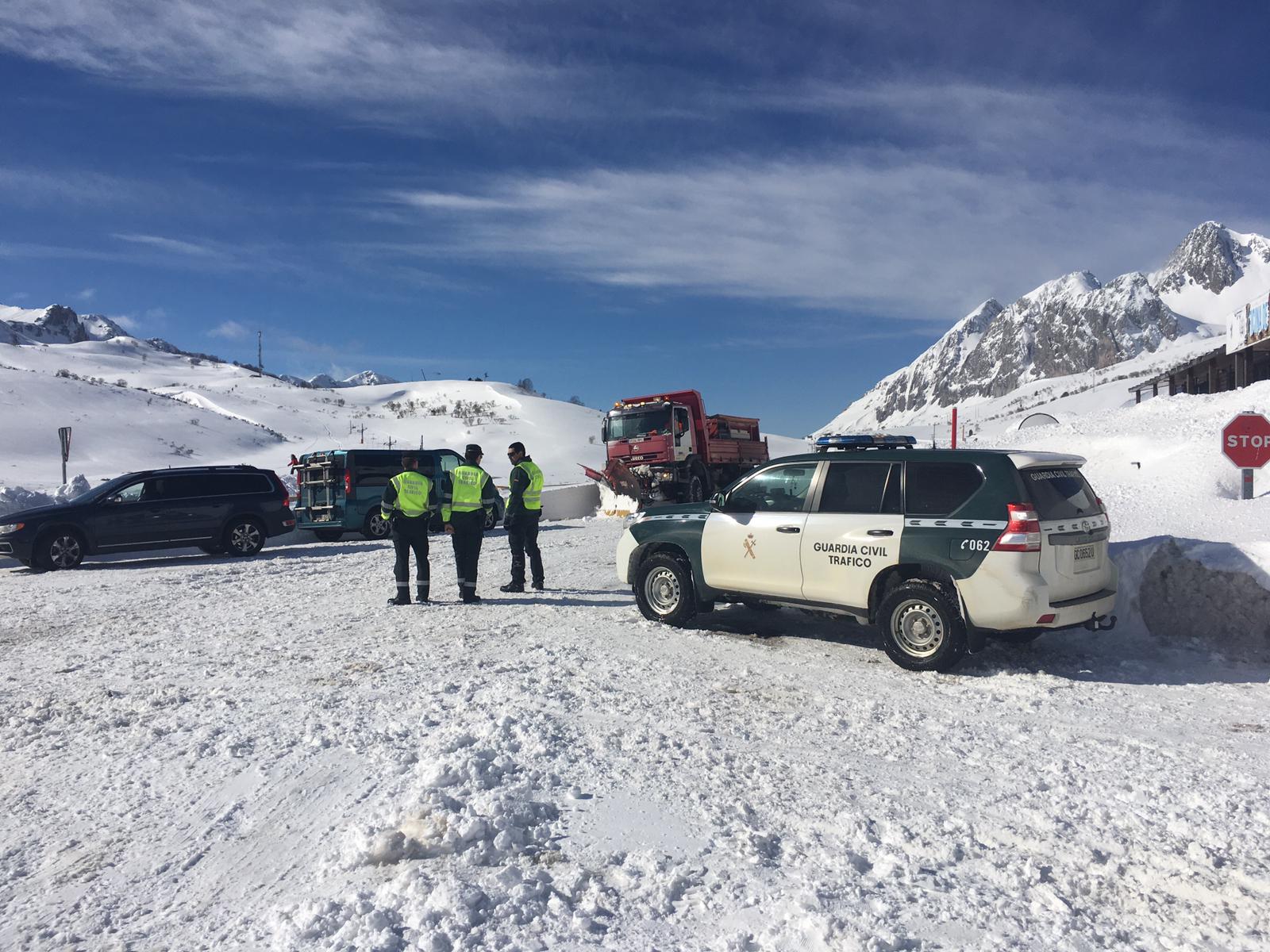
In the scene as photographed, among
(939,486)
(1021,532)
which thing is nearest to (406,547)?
(939,486)

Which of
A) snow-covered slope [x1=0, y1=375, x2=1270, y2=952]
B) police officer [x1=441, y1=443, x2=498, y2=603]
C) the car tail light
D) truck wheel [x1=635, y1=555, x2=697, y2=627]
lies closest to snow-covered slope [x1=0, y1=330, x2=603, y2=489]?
police officer [x1=441, y1=443, x2=498, y2=603]

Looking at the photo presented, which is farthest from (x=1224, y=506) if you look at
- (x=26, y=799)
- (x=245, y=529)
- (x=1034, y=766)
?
(x=245, y=529)

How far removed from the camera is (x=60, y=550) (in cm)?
1352

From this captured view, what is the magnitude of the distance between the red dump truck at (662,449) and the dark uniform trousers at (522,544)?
1008 cm

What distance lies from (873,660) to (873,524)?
1.16 meters

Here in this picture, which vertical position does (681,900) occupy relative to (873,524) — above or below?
below

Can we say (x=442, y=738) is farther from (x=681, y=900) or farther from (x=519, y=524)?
(x=519, y=524)

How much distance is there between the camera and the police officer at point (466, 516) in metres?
9.92

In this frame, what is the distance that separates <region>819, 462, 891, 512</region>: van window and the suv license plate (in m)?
1.49

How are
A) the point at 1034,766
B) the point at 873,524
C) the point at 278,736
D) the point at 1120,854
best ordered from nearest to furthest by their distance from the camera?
the point at 1120,854 < the point at 1034,766 < the point at 278,736 < the point at 873,524

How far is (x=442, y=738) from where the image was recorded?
4.83 m

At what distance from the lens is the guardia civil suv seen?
6203 mm

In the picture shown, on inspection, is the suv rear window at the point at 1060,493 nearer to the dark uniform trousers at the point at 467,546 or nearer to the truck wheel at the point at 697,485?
the dark uniform trousers at the point at 467,546

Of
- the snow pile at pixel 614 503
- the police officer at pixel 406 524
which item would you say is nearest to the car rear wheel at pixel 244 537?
the police officer at pixel 406 524
